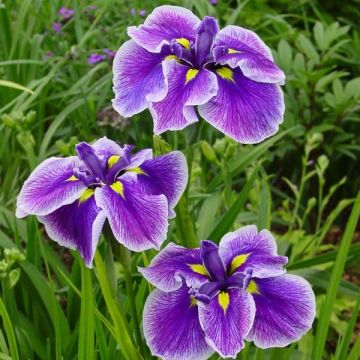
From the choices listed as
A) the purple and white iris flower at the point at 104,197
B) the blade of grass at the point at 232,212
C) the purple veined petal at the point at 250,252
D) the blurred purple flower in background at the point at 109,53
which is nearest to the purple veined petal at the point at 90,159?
the purple and white iris flower at the point at 104,197

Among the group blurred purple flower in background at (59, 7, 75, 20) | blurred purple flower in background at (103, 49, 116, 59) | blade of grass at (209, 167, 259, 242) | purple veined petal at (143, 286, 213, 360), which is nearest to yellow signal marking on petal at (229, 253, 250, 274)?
purple veined petal at (143, 286, 213, 360)

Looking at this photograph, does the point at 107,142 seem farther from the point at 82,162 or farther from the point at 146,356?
A: the point at 146,356

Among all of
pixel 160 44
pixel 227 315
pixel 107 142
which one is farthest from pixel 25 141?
pixel 227 315

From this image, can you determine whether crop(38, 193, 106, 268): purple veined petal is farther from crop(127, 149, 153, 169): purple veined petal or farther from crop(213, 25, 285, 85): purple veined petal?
crop(213, 25, 285, 85): purple veined petal

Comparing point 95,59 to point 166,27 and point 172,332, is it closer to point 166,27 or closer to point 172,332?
point 166,27

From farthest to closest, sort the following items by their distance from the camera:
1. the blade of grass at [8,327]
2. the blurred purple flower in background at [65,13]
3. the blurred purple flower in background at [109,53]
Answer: the blurred purple flower in background at [65,13], the blurred purple flower in background at [109,53], the blade of grass at [8,327]

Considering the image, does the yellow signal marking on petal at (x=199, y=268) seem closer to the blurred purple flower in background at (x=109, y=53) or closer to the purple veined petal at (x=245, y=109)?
the purple veined petal at (x=245, y=109)
